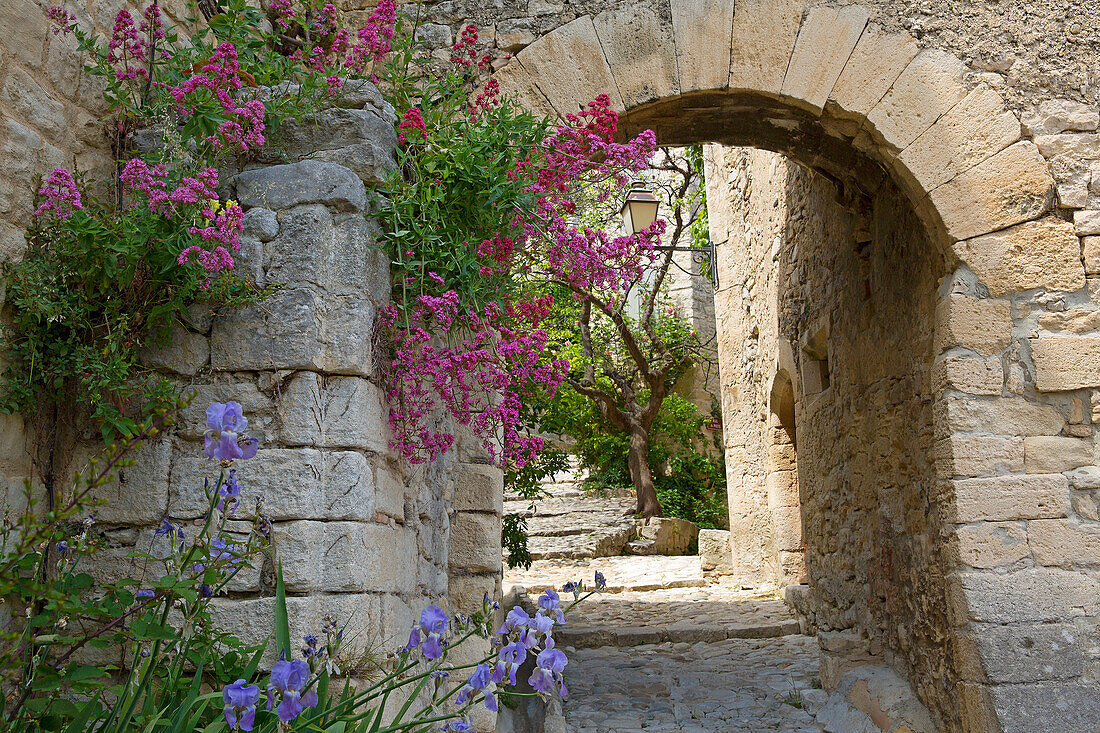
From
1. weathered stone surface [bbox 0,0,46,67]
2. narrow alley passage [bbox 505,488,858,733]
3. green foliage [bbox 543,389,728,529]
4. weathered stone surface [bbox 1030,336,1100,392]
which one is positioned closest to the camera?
weathered stone surface [bbox 0,0,46,67]

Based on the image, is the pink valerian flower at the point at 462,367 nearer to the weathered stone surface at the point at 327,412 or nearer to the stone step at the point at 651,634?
the weathered stone surface at the point at 327,412

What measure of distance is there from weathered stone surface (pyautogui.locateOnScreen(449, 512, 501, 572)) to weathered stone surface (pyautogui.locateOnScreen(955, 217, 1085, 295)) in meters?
2.20

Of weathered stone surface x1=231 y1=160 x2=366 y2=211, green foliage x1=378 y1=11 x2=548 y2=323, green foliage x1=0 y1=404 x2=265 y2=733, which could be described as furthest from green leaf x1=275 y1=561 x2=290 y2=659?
weathered stone surface x1=231 y1=160 x2=366 y2=211

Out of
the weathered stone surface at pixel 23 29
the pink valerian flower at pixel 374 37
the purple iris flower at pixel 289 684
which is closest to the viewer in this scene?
the purple iris flower at pixel 289 684

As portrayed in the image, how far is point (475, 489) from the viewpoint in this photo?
10.7 ft

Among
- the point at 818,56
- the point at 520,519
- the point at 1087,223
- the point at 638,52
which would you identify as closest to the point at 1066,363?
the point at 1087,223

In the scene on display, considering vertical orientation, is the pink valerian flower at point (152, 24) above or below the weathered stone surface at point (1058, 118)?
below

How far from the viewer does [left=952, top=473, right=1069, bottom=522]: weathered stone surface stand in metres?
3.29

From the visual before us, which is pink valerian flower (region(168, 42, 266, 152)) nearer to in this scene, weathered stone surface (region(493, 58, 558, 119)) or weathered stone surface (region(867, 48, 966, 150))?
weathered stone surface (region(493, 58, 558, 119))

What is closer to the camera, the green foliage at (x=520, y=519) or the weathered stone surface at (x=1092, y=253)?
the weathered stone surface at (x=1092, y=253)

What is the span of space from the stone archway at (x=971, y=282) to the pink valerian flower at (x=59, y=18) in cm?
168

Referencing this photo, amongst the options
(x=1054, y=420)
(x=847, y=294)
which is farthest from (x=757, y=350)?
(x=1054, y=420)

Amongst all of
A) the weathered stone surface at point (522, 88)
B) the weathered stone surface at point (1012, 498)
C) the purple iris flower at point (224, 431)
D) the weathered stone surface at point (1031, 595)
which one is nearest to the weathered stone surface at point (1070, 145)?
A: the weathered stone surface at point (1012, 498)

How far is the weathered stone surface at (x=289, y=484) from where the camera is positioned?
81.7 inches
